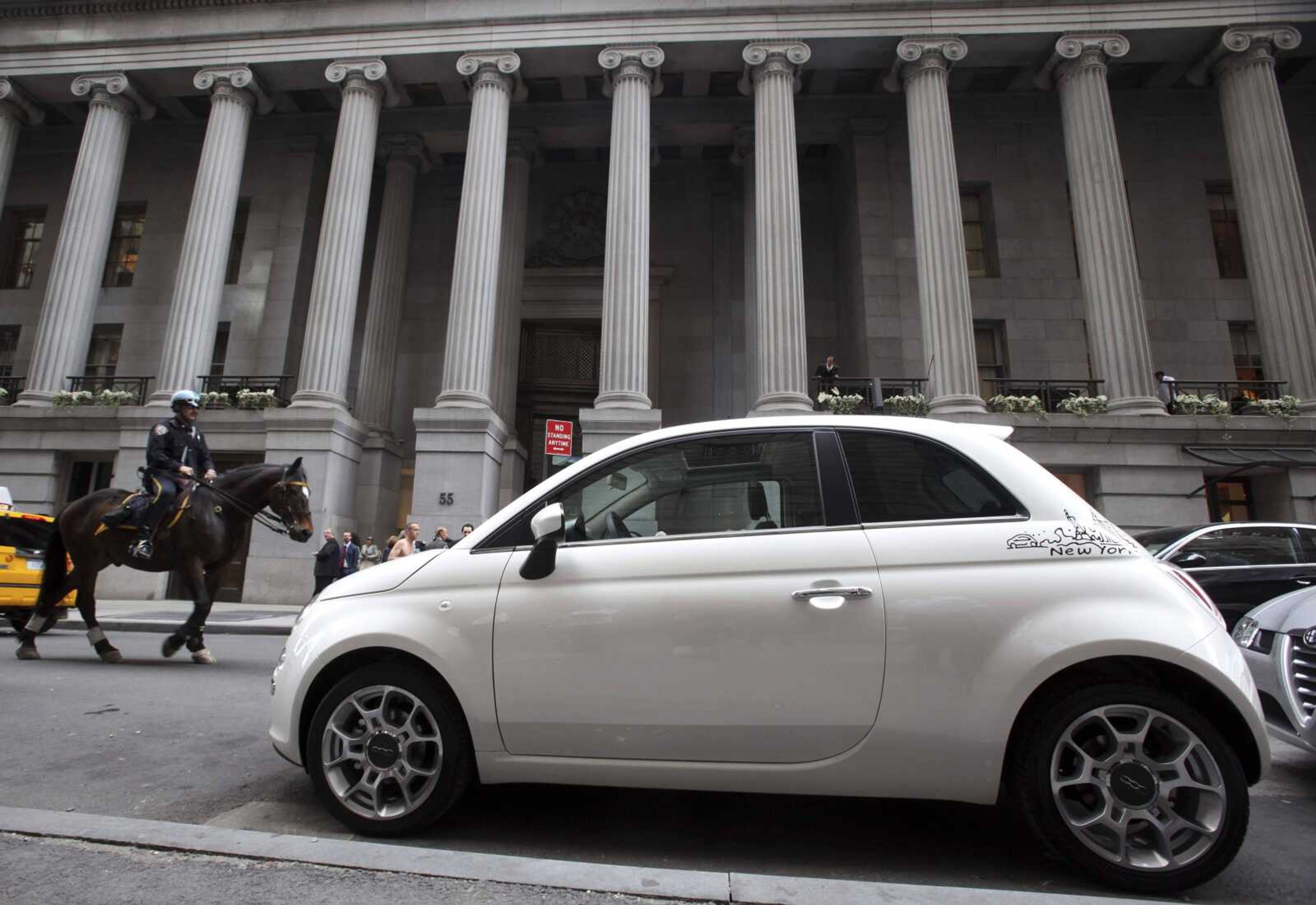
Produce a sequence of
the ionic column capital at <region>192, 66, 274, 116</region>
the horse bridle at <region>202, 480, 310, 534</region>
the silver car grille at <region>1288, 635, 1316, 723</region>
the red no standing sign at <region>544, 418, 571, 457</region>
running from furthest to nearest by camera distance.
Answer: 1. the ionic column capital at <region>192, 66, 274, 116</region>
2. the red no standing sign at <region>544, 418, 571, 457</region>
3. the horse bridle at <region>202, 480, 310, 534</region>
4. the silver car grille at <region>1288, 635, 1316, 723</region>

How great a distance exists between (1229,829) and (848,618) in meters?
1.58

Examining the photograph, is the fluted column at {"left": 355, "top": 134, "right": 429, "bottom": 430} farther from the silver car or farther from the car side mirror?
the silver car

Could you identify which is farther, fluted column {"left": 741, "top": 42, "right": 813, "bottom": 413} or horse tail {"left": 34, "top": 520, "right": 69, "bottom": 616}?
fluted column {"left": 741, "top": 42, "right": 813, "bottom": 413}

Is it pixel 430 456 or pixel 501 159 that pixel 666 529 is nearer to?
pixel 430 456

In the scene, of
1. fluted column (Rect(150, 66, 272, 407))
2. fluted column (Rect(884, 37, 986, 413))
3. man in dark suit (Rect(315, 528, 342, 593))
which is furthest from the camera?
fluted column (Rect(150, 66, 272, 407))

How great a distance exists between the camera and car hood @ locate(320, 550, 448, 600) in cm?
351

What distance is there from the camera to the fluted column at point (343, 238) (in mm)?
18516

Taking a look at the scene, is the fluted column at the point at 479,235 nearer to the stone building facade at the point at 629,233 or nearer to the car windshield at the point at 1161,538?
→ the stone building facade at the point at 629,233

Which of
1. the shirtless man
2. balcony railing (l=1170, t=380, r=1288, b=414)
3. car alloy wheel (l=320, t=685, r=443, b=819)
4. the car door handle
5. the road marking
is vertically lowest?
the road marking

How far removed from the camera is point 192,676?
7301 millimetres

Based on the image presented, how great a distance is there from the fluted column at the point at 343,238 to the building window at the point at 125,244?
10197mm

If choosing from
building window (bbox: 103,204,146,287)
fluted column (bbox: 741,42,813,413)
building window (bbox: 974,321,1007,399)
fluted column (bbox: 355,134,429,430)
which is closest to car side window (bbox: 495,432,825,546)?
fluted column (bbox: 741,42,813,413)

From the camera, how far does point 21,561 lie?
35.9ft

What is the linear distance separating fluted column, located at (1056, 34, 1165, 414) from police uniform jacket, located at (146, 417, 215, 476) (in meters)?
18.2
